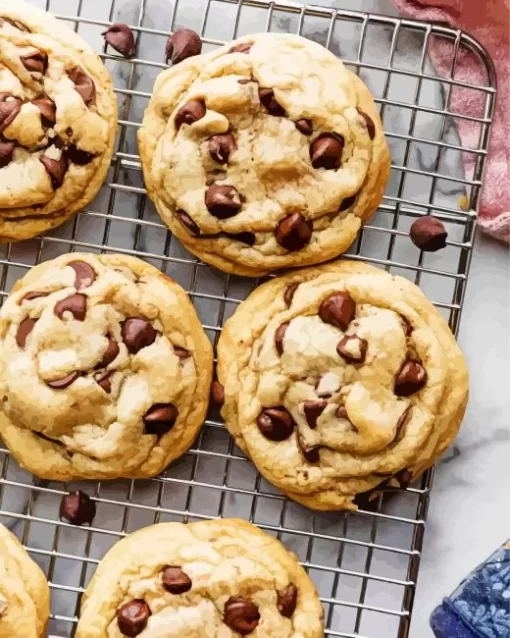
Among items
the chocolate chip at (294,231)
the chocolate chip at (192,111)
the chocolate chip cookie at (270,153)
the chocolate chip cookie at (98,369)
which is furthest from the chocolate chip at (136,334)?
the chocolate chip at (192,111)

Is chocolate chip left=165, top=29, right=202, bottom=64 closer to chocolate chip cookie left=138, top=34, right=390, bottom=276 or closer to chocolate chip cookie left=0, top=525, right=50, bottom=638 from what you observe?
chocolate chip cookie left=138, top=34, right=390, bottom=276

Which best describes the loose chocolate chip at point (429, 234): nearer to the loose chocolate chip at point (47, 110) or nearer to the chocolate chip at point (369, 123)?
the chocolate chip at point (369, 123)

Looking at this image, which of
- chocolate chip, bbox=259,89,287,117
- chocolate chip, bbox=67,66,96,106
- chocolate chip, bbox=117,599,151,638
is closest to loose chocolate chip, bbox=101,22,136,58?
chocolate chip, bbox=67,66,96,106

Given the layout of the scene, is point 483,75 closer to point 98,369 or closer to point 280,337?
point 280,337

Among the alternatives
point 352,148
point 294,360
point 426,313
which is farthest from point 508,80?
point 294,360

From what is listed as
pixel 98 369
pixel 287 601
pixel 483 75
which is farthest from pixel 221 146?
pixel 287 601
